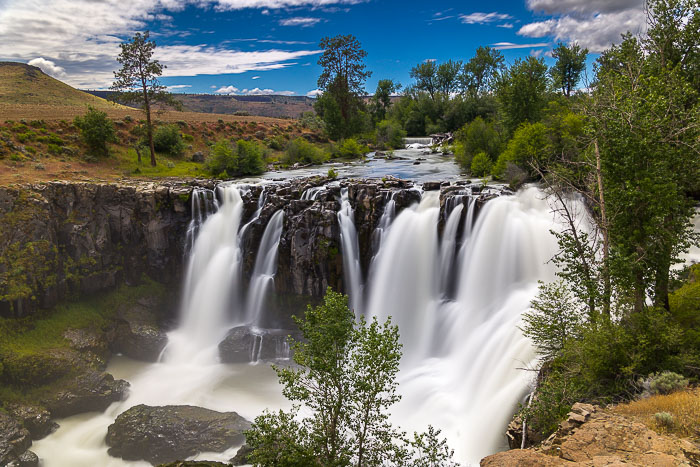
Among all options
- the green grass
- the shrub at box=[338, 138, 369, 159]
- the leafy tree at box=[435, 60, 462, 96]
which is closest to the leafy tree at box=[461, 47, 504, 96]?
the leafy tree at box=[435, 60, 462, 96]

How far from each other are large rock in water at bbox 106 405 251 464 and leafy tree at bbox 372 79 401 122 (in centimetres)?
7577

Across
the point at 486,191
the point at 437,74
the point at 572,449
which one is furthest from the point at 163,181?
the point at 437,74

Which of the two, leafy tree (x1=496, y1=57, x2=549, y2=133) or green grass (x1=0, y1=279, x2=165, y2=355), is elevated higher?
leafy tree (x1=496, y1=57, x2=549, y2=133)

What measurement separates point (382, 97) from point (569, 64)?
Result: 36.9 metres

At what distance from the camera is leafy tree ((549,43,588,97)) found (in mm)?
61344

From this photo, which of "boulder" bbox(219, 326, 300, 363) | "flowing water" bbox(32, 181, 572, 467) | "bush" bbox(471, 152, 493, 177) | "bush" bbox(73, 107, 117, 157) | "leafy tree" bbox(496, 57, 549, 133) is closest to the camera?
"flowing water" bbox(32, 181, 572, 467)

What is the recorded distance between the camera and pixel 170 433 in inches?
713

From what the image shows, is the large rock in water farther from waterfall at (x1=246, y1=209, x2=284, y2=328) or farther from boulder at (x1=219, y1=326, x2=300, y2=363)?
waterfall at (x1=246, y1=209, x2=284, y2=328)

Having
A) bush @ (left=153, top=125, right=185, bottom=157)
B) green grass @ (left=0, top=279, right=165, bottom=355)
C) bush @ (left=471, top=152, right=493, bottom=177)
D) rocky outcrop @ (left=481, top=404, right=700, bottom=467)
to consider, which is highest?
bush @ (left=153, top=125, right=185, bottom=157)

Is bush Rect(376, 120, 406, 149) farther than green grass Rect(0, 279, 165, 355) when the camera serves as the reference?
Yes

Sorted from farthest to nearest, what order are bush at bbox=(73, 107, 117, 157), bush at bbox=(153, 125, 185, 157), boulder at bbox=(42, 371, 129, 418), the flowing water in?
bush at bbox=(153, 125, 185, 157), bush at bbox=(73, 107, 117, 157), boulder at bbox=(42, 371, 129, 418), the flowing water

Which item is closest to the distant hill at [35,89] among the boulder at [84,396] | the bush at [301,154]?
the bush at [301,154]

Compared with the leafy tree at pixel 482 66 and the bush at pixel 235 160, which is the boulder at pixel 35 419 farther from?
the leafy tree at pixel 482 66

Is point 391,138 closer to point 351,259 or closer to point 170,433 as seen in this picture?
point 351,259
